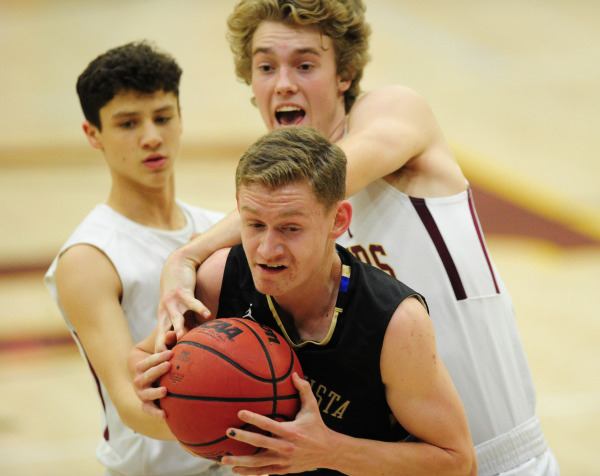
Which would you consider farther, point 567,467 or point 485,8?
point 485,8

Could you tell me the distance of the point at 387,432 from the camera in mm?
2260

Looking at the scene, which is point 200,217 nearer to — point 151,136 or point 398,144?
point 151,136

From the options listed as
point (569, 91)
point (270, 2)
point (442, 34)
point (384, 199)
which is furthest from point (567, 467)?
point (442, 34)

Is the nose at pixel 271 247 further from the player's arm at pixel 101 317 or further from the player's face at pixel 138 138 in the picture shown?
the player's face at pixel 138 138

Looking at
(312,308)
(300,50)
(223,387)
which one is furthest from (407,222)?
(223,387)

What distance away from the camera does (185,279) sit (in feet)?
7.63

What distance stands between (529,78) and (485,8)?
8.51ft

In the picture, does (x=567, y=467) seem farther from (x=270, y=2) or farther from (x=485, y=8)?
(x=485, y=8)

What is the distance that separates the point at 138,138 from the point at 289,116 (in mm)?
805

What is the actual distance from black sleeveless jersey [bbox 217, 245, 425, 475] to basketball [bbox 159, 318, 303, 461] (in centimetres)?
14

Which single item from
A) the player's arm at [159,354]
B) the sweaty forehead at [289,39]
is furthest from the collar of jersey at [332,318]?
the sweaty forehead at [289,39]

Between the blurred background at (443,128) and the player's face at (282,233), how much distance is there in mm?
3493

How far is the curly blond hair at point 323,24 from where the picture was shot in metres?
2.88

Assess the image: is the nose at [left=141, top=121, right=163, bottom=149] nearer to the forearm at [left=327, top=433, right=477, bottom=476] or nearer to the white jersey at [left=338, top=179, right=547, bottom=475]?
the white jersey at [left=338, top=179, right=547, bottom=475]
